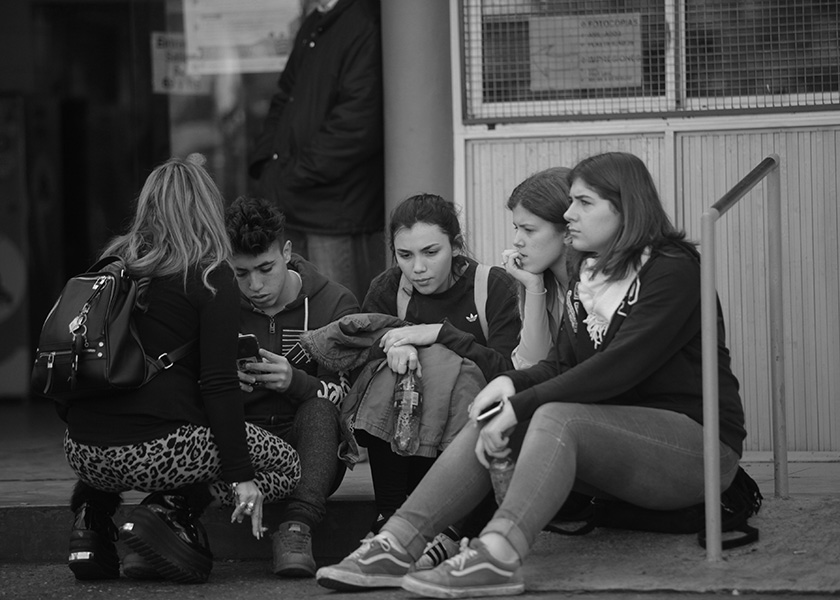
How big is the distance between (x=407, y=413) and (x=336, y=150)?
213 centimetres

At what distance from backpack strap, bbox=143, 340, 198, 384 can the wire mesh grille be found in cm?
221

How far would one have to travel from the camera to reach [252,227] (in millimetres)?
4723

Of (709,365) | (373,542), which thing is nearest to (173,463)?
(373,542)

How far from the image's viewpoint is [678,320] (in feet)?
13.0

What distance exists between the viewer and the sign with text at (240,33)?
22.8ft

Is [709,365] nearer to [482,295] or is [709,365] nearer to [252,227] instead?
[482,295]

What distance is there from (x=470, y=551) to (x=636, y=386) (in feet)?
Answer: 2.51

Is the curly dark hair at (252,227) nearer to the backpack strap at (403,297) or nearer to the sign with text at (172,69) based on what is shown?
the backpack strap at (403,297)

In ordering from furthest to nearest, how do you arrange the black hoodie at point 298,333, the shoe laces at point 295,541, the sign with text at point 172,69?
the sign with text at point 172,69, the black hoodie at point 298,333, the shoe laces at point 295,541

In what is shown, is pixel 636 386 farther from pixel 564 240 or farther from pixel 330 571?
pixel 330 571

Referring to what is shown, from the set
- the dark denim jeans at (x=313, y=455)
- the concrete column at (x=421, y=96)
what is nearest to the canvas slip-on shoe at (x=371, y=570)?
the dark denim jeans at (x=313, y=455)

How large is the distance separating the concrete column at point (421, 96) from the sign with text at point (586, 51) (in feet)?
1.31

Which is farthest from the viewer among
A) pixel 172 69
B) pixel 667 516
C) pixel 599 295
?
pixel 172 69

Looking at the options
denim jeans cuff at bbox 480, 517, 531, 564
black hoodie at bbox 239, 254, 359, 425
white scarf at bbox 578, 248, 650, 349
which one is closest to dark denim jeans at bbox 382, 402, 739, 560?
denim jeans cuff at bbox 480, 517, 531, 564
